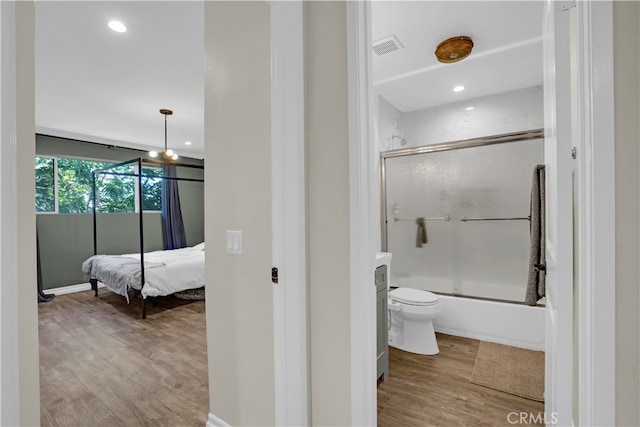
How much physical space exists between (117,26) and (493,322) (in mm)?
3832

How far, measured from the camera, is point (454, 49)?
2.33 meters

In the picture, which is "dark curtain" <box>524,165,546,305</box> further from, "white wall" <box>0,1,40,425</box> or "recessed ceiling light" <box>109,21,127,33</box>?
"recessed ceiling light" <box>109,21,127,33</box>

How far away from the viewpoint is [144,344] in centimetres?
286

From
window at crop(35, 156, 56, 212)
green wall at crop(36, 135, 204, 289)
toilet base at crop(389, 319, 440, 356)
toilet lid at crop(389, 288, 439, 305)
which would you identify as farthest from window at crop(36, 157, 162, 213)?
toilet base at crop(389, 319, 440, 356)

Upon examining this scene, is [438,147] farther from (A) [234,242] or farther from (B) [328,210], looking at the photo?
(A) [234,242]

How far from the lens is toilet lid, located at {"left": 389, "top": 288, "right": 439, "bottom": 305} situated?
249cm

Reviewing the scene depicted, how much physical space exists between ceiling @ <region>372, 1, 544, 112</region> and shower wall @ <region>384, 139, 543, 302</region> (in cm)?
64

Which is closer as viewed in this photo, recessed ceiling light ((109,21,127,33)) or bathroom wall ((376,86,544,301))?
recessed ceiling light ((109,21,127,33))

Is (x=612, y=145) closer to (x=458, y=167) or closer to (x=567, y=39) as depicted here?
(x=567, y=39)

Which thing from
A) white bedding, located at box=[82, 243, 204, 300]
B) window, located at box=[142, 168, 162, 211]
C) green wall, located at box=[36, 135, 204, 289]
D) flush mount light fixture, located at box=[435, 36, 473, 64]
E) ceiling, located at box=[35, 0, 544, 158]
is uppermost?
ceiling, located at box=[35, 0, 544, 158]

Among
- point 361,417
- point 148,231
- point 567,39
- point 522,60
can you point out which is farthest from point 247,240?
point 148,231

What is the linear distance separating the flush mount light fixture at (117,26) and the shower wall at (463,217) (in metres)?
2.70

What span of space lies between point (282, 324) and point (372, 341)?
37 cm

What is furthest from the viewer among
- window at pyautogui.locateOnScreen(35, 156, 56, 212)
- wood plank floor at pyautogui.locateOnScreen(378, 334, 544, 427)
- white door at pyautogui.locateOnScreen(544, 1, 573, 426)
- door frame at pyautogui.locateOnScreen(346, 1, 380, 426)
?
window at pyautogui.locateOnScreen(35, 156, 56, 212)
